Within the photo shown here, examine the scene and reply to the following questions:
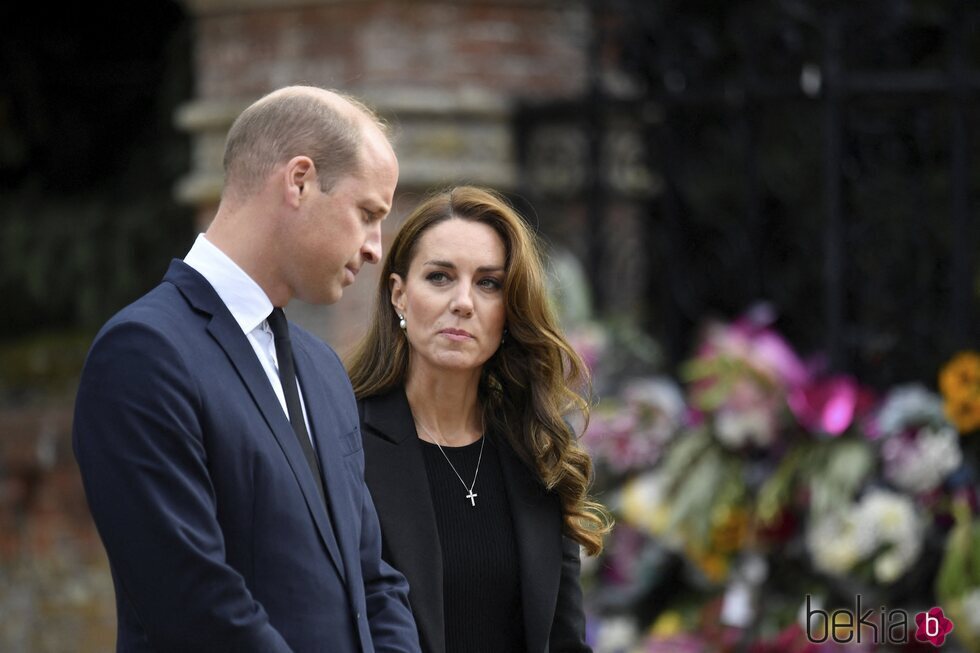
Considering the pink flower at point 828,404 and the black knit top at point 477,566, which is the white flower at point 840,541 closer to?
the pink flower at point 828,404

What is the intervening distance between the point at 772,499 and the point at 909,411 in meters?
0.53

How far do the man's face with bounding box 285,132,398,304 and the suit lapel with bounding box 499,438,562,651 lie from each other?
88 centimetres

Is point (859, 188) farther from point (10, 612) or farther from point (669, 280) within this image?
point (10, 612)

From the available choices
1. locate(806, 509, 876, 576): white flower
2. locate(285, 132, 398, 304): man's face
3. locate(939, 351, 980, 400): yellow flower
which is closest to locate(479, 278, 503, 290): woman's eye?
locate(285, 132, 398, 304): man's face

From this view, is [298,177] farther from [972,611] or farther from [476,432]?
[972,611]

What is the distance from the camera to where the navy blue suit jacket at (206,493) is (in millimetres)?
2148

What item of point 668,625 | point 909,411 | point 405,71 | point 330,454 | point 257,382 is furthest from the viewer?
point 405,71

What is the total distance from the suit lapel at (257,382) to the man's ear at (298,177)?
18 cm

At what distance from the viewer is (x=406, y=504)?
3088 millimetres

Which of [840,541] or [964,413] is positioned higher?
[964,413]

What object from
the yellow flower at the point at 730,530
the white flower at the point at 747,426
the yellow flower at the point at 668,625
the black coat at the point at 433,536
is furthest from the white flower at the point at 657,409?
the black coat at the point at 433,536

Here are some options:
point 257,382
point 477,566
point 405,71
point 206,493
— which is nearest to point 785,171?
point 405,71

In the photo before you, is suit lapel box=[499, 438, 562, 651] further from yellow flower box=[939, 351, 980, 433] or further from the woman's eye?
yellow flower box=[939, 351, 980, 433]

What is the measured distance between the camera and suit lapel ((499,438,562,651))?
3.06 metres
